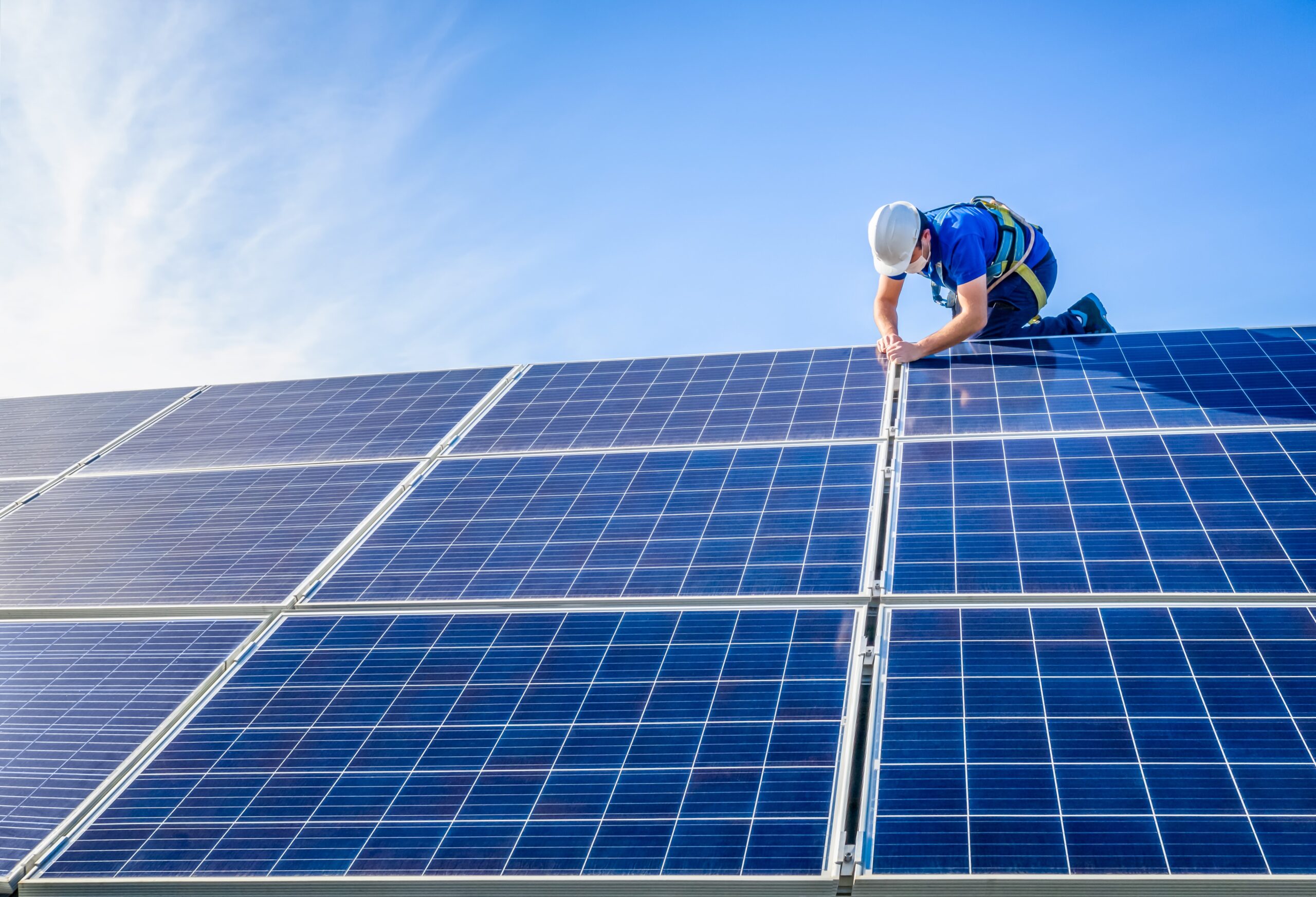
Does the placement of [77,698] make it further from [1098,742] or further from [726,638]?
[1098,742]

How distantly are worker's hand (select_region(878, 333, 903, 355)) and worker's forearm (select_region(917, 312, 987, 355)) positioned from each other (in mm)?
195

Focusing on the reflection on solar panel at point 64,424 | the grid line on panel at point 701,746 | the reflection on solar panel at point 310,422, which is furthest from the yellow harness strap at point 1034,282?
the reflection on solar panel at point 64,424

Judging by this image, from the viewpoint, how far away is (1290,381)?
8.10 meters

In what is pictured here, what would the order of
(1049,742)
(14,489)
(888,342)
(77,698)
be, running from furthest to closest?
(14,489) → (888,342) → (77,698) → (1049,742)

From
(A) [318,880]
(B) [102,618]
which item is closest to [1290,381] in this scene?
(A) [318,880]

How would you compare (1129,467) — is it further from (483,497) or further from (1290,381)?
(483,497)

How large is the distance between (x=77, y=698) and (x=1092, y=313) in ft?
30.1

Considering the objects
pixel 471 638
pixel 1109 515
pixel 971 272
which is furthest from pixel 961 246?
pixel 471 638

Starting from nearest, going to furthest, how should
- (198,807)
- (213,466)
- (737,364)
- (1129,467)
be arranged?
(198,807)
(1129,467)
(213,466)
(737,364)

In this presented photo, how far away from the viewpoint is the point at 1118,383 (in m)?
8.43

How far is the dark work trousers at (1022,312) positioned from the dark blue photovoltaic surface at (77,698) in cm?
710

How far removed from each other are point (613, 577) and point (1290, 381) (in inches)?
203

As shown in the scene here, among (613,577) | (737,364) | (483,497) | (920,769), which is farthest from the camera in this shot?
(737,364)

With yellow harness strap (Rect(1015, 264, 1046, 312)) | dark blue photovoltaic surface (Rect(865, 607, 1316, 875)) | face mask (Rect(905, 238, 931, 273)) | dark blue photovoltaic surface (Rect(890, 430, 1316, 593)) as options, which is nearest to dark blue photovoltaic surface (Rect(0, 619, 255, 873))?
dark blue photovoltaic surface (Rect(865, 607, 1316, 875))
